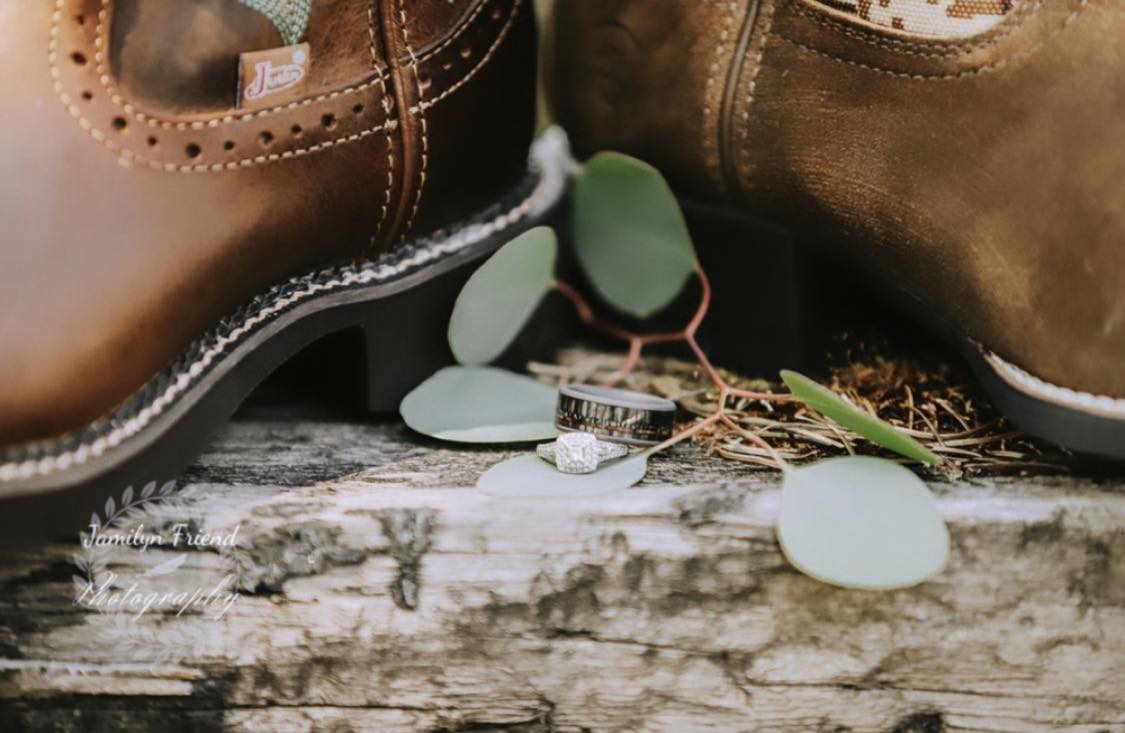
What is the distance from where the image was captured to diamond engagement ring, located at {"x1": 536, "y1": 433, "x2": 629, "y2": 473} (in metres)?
0.68

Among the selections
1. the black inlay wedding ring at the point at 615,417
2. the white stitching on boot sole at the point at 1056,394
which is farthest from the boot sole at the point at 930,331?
the black inlay wedding ring at the point at 615,417

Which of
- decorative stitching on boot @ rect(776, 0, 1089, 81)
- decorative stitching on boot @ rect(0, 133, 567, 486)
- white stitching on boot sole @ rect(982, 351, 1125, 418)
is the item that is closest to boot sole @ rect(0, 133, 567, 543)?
decorative stitching on boot @ rect(0, 133, 567, 486)

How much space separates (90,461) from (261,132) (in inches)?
10.2

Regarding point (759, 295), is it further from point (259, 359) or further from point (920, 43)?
point (259, 359)

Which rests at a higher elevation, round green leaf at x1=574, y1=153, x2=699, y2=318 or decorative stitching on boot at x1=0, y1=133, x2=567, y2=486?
round green leaf at x1=574, y1=153, x2=699, y2=318

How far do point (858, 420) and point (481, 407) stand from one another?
31 centimetres

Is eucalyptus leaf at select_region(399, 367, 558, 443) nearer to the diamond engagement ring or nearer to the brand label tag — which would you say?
the diamond engagement ring

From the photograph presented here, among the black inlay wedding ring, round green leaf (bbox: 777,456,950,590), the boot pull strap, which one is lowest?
round green leaf (bbox: 777,456,950,590)

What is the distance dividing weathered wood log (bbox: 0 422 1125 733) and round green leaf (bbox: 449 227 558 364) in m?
0.21

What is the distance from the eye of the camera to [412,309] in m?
0.80

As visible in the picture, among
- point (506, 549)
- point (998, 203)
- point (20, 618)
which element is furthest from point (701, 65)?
point (20, 618)

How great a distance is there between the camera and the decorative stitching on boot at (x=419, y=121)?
72 centimetres

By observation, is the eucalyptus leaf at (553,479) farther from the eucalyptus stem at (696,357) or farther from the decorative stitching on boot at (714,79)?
the decorative stitching on boot at (714,79)

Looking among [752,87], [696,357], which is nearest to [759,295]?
[696,357]
